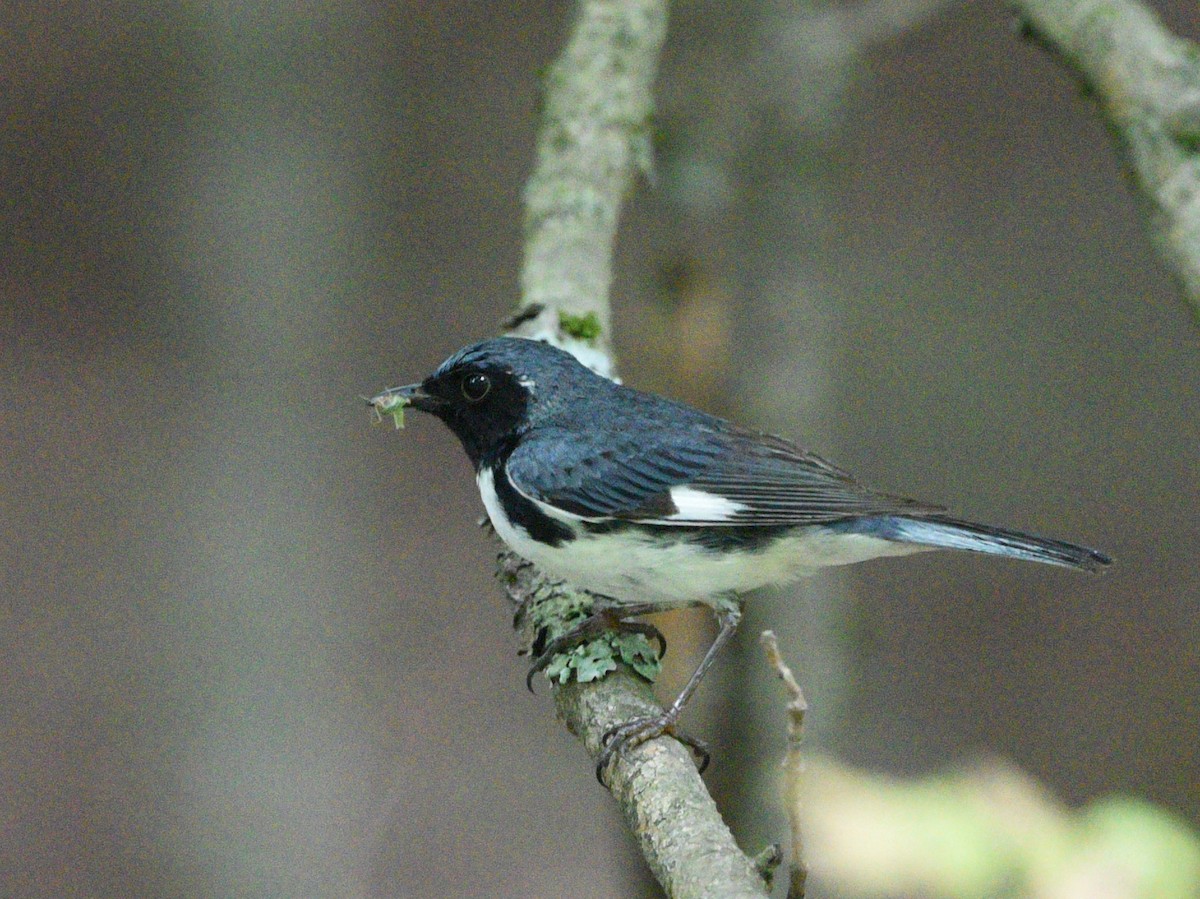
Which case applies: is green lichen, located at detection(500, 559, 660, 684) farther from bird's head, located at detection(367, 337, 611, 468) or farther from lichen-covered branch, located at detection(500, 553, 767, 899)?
bird's head, located at detection(367, 337, 611, 468)

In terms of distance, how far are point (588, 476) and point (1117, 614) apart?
6.61 m

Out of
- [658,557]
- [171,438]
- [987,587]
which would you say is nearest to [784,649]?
[658,557]

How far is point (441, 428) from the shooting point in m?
11.0

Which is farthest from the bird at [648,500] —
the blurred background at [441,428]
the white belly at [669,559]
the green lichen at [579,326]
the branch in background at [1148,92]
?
the blurred background at [441,428]

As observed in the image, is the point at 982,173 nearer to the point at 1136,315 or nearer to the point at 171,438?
the point at 1136,315

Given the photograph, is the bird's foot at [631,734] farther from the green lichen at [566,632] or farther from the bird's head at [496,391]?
the bird's head at [496,391]

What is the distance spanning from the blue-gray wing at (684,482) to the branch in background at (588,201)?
375 millimetres

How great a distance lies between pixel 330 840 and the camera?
317 inches

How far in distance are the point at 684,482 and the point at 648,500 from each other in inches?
5.0

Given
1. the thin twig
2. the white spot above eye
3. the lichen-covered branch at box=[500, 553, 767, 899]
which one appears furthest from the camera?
the white spot above eye

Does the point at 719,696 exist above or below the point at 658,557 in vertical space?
below

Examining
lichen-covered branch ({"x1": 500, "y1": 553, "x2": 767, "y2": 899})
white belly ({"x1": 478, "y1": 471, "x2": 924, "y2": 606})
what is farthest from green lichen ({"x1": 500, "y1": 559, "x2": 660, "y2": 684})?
white belly ({"x1": 478, "y1": 471, "x2": 924, "y2": 606})

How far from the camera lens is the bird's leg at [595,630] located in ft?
10.9

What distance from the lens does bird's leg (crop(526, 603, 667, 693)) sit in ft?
10.9
